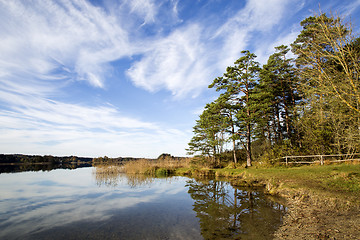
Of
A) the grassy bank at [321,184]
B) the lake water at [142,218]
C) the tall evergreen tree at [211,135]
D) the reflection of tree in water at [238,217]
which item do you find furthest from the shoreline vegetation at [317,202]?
the tall evergreen tree at [211,135]

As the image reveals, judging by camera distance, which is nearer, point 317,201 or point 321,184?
point 317,201

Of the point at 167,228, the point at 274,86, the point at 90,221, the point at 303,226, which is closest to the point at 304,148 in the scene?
the point at 274,86

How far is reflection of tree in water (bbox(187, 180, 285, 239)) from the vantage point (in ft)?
19.0

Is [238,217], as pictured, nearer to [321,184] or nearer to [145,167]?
[321,184]

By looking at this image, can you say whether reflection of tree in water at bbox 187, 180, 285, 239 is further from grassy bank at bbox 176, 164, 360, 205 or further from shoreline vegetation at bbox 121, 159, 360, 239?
grassy bank at bbox 176, 164, 360, 205

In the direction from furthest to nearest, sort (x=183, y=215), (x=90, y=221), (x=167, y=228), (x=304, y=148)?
(x=304, y=148) < (x=183, y=215) < (x=90, y=221) < (x=167, y=228)

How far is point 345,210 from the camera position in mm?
6750

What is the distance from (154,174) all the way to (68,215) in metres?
18.0

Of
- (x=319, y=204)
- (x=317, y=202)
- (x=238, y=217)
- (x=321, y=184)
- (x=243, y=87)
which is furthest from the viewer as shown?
(x=243, y=87)

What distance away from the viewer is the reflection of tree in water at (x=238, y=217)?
5.78 metres

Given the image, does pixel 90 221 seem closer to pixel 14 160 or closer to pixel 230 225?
pixel 230 225

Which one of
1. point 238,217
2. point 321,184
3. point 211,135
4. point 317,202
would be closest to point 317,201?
point 317,202

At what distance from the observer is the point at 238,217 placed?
7441 millimetres

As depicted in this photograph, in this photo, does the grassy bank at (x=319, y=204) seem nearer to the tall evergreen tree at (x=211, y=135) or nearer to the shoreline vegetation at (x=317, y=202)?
the shoreline vegetation at (x=317, y=202)
